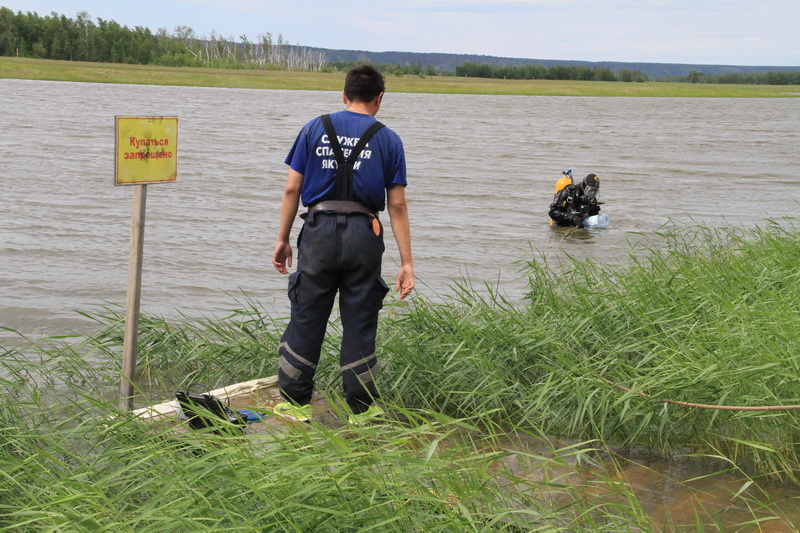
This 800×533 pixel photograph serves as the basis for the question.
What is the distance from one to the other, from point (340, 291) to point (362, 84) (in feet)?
3.69

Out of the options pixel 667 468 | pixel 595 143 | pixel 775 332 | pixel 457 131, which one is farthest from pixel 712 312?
pixel 457 131

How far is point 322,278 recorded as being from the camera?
4.68 meters

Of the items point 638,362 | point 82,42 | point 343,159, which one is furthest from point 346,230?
point 82,42

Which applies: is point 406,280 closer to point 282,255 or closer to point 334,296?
point 334,296

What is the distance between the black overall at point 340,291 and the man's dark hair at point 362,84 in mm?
194

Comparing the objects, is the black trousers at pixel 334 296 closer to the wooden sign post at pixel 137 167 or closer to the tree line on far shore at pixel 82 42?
the wooden sign post at pixel 137 167

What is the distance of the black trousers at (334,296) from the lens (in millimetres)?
4590

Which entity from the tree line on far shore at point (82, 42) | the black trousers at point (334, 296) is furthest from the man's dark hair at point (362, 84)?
the tree line on far shore at point (82, 42)

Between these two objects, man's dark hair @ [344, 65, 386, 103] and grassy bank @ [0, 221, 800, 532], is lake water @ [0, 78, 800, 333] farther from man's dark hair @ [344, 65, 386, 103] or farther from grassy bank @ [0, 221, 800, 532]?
man's dark hair @ [344, 65, 386, 103]

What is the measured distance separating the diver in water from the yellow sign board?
35.5 ft

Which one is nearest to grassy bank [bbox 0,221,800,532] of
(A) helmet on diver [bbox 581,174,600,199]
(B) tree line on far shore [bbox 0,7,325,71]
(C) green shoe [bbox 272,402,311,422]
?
(C) green shoe [bbox 272,402,311,422]

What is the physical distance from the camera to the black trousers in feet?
15.1

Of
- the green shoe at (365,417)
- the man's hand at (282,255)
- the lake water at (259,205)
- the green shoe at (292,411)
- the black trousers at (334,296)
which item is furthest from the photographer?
the lake water at (259,205)

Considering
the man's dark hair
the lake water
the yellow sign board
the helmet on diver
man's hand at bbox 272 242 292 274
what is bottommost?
the lake water
